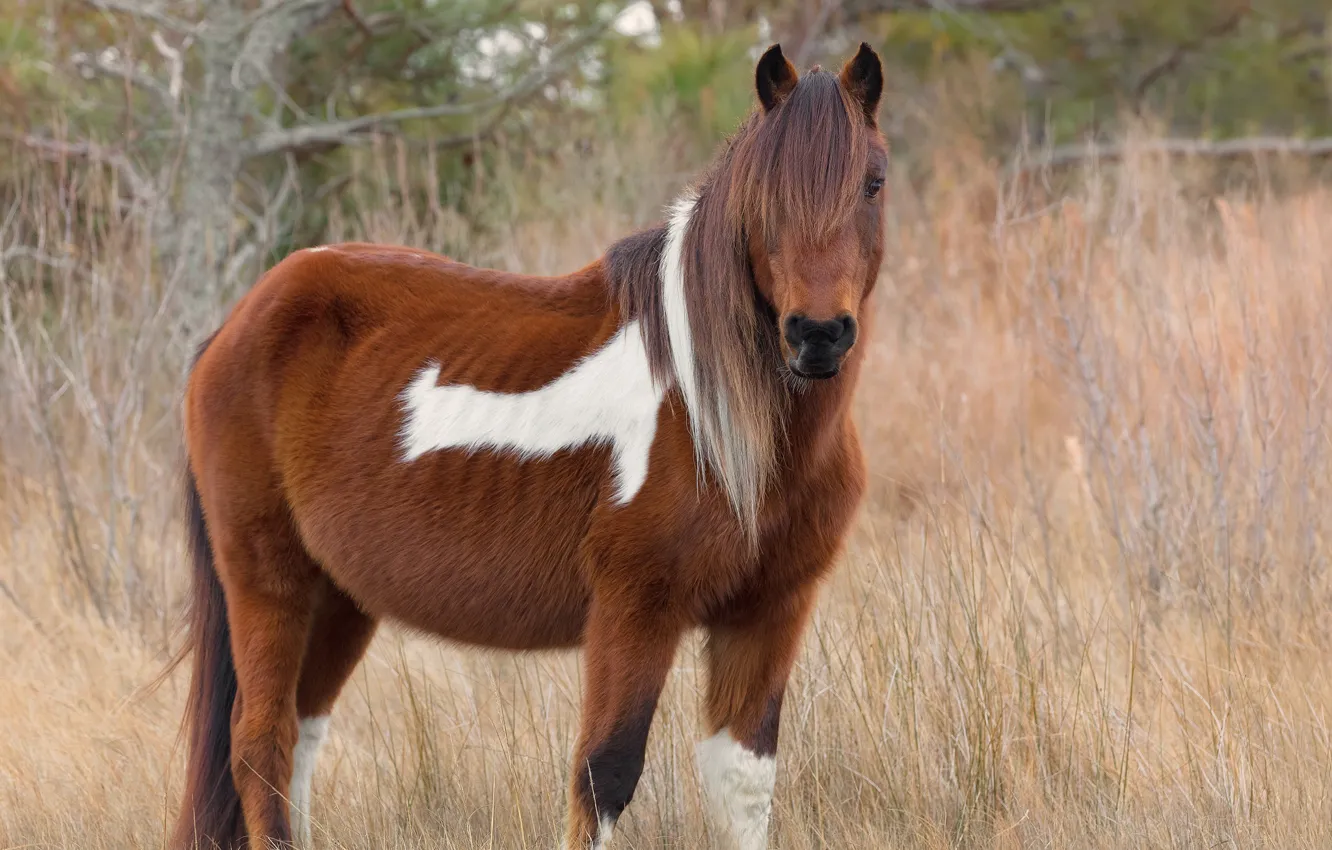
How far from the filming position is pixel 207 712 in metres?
3.23

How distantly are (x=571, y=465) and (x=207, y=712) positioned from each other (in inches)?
48.7

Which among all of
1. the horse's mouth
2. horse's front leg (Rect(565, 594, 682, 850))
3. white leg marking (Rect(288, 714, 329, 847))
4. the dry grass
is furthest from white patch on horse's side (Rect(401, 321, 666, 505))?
white leg marking (Rect(288, 714, 329, 847))

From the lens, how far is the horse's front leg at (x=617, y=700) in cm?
255

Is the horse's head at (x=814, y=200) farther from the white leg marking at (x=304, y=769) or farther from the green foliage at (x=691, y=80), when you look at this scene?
the green foliage at (x=691, y=80)

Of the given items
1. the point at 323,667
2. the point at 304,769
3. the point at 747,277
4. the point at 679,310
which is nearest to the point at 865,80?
the point at 747,277

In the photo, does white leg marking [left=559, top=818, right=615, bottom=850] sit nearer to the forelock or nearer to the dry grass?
the dry grass

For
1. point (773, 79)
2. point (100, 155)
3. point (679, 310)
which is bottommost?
point (679, 310)

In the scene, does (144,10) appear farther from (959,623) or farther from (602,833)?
(602,833)

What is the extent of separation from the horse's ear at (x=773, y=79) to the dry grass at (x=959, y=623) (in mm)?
1341

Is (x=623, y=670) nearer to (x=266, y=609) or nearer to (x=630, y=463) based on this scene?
(x=630, y=463)

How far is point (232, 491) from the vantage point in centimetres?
310

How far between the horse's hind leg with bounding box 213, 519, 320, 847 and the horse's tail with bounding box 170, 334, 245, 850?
76 millimetres

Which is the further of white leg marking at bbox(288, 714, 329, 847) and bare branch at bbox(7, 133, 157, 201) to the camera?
bare branch at bbox(7, 133, 157, 201)

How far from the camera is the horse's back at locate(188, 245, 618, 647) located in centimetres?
273
